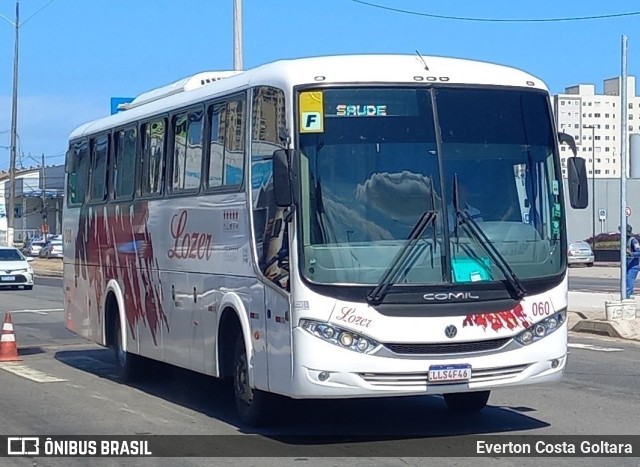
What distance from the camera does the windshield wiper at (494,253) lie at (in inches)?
376

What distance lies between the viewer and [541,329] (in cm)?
980

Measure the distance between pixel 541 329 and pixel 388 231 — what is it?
1.61 m

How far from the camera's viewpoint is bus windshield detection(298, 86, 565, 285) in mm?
9391

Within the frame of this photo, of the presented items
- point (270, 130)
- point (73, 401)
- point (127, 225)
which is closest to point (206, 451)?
point (270, 130)

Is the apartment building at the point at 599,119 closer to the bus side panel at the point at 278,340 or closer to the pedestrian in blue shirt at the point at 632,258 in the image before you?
the pedestrian in blue shirt at the point at 632,258

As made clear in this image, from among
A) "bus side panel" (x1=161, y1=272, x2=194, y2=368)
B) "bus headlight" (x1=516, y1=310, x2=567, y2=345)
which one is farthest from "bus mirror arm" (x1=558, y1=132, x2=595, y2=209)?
"bus side panel" (x1=161, y1=272, x2=194, y2=368)

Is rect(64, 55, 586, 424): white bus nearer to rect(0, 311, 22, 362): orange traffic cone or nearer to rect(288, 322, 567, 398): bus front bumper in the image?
rect(288, 322, 567, 398): bus front bumper

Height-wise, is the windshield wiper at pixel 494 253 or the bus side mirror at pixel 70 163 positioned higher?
the bus side mirror at pixel 70 163

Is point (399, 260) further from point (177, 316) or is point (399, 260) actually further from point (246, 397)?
point (177, 316)

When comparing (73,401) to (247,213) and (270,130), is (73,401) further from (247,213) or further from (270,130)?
(270,130)

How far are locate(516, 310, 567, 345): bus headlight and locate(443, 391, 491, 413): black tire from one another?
1431mm

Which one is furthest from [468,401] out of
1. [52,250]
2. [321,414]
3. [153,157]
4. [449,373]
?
[52,250]

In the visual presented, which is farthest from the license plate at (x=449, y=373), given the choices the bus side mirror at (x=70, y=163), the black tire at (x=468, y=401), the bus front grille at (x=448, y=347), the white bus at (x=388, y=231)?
the bus side mirror at (x=70, y=163)

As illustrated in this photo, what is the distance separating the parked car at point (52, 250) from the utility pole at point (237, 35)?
44993 mm
